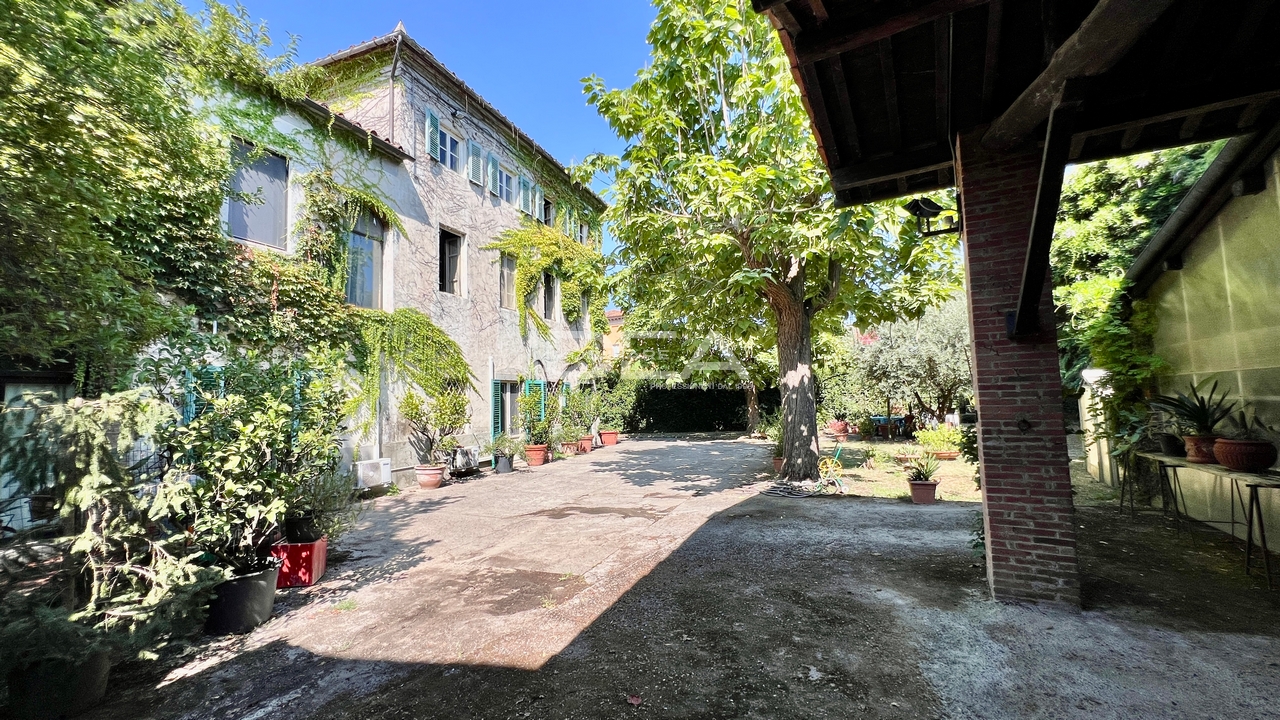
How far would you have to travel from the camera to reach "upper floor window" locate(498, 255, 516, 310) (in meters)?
13.8

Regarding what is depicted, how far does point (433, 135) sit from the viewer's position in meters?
11.6

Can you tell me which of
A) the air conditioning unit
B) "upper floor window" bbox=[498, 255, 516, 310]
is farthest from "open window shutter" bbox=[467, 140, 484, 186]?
the air conditioning unit

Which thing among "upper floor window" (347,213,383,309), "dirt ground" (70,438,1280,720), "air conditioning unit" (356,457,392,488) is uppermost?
"upper floor window" (347,213,383,309)

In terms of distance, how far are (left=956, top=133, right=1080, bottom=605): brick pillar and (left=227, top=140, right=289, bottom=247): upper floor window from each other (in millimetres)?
8956

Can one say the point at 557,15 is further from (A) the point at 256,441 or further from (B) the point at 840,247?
(A) the point at 256,441

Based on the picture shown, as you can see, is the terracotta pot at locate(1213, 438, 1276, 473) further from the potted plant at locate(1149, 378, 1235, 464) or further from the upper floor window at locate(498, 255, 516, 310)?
the upper floor window at locate(498, 255, 516, 310)

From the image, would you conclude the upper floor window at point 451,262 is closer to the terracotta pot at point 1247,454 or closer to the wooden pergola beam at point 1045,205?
the wooden pergola beam at point 1045,205

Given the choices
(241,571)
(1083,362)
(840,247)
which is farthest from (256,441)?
(1083,362)

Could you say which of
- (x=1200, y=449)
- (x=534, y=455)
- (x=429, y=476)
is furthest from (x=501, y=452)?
(x=1200, y=449)

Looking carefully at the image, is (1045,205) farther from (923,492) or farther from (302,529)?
(302,529)

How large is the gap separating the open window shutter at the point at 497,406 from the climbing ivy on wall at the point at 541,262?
1.96 meters

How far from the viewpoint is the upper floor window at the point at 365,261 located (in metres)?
9.55

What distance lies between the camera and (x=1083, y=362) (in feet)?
32.7

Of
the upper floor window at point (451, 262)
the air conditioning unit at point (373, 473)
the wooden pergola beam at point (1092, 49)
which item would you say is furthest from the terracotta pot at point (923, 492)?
the upper floor window at point (451, 262)
